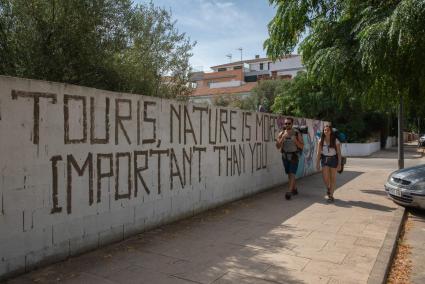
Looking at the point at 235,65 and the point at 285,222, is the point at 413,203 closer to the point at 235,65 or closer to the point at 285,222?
the point at 285,222

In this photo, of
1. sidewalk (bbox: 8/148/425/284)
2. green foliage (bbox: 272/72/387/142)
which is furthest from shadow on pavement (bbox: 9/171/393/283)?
green foliage (bbox: 272/72/387/142)

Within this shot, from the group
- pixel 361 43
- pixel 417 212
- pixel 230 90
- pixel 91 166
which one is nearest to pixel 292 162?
pixel 417 212

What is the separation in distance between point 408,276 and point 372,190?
5.82 metres

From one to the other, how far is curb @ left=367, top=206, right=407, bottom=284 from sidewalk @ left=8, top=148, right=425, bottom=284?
0.08 metres

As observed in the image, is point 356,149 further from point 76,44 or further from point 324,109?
point 76,44

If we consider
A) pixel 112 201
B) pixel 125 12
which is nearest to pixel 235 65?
pixel 125 12

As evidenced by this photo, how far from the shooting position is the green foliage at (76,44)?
8.42 metres

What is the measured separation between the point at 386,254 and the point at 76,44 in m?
7.41

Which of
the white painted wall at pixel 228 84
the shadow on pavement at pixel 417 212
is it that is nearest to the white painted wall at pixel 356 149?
the shadow on pavement at pixel 417 212

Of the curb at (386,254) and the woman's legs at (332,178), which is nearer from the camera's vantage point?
the curb at (386,254)

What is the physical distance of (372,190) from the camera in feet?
32.9

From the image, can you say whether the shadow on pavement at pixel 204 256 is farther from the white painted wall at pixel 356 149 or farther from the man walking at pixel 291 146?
the white painted wall at pixel 356 149

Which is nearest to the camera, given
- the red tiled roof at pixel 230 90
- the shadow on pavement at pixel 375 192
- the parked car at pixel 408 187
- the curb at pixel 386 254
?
the curb at pixel 386 254

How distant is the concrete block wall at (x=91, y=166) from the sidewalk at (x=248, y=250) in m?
0.27
